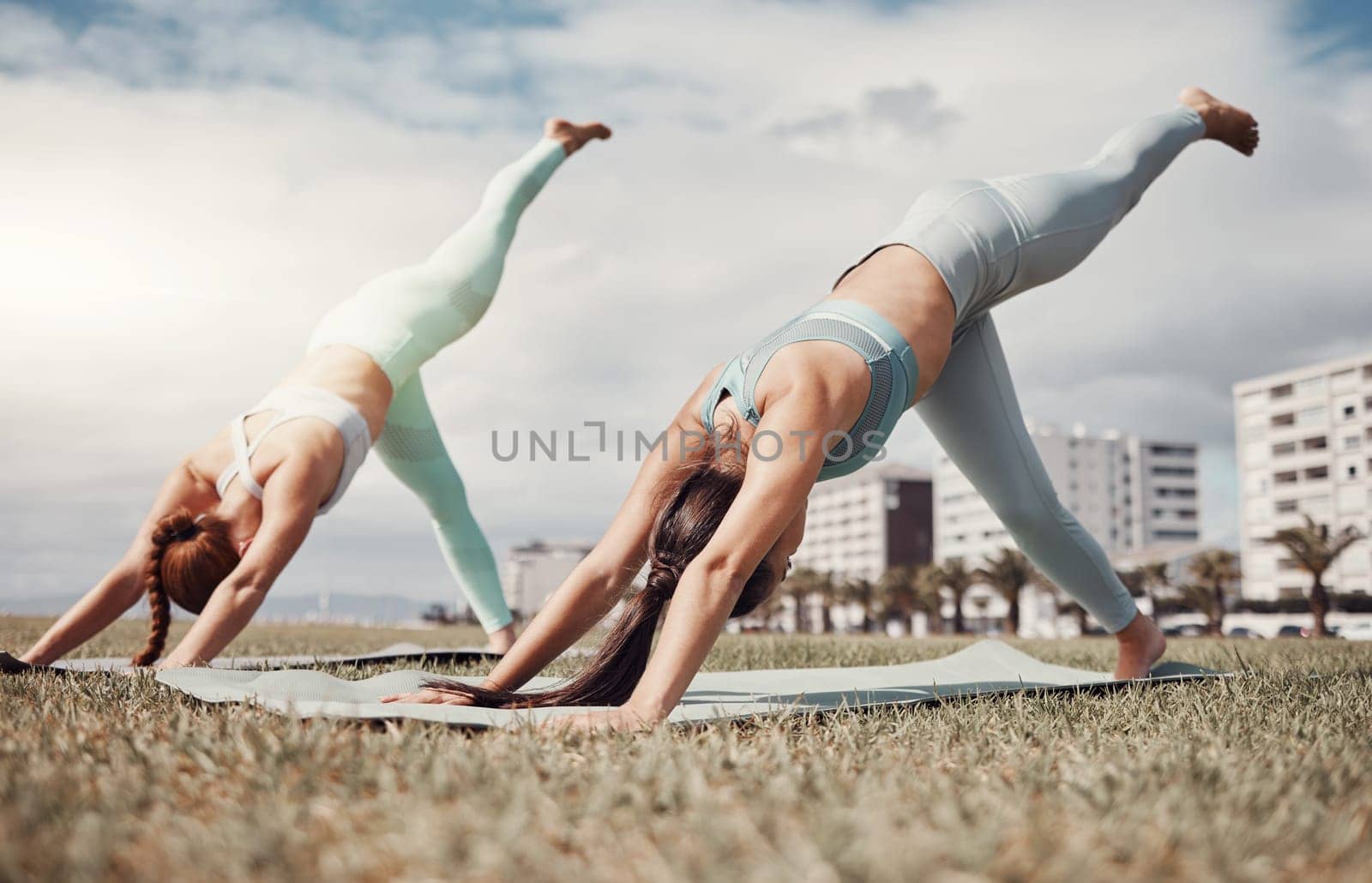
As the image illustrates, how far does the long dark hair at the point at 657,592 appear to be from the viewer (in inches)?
103

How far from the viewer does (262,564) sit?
151 inches

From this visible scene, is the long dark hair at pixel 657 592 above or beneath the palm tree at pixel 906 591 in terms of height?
above

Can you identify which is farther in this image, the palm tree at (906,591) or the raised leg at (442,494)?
the palm tree at (906,591)

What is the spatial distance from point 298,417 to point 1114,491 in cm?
11437

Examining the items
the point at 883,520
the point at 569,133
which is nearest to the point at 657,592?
the point at 569,133

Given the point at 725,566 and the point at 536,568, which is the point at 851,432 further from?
the point at 536,568

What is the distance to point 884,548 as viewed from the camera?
371 feet

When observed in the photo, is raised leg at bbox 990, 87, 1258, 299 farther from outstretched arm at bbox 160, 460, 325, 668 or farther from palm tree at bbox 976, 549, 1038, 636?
palm tree at bbox 976, 549, 1038, 636

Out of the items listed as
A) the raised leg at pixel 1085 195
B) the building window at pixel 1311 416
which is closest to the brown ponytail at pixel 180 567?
the raised leg at pixel 1085 195

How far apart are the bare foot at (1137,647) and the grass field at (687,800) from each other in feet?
4.70

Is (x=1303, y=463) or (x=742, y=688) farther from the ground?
(x=1303, y=463)

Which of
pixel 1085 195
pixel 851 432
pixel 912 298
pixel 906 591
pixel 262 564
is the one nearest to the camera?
pixel 851 432

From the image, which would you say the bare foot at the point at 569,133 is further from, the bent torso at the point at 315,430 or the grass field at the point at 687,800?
the grass field at the point at 687,800

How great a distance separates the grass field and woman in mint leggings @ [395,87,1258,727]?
1.55 feet
